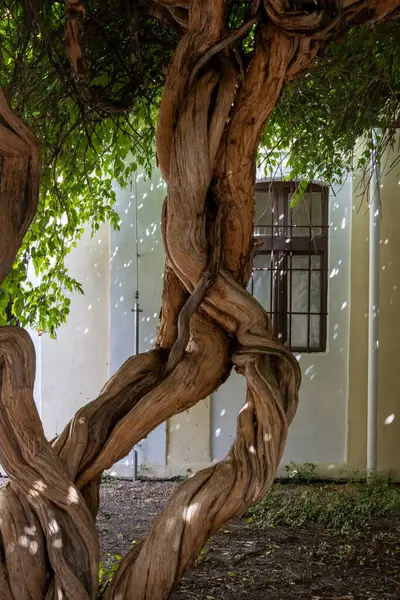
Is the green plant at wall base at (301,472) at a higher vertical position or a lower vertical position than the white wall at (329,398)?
lower

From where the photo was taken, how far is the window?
8156mm

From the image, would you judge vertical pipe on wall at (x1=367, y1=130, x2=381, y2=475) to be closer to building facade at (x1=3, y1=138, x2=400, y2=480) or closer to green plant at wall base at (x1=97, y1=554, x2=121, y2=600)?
building facade at (x1=3, y1=138, x2=400, y2=480)

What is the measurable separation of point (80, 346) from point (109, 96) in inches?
171

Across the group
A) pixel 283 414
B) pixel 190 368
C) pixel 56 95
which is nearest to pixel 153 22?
pixel 56 95

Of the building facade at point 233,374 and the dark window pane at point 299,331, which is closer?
the building facade at point 233,374

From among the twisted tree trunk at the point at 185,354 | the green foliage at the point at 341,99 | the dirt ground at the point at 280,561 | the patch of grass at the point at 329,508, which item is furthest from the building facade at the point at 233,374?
the twisted tree trunk at the point at 185,354

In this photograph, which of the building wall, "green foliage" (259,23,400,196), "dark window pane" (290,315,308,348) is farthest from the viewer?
"dark window pane" (290,315,308,348)

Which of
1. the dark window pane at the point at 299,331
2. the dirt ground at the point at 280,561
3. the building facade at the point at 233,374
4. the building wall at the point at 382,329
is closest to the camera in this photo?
the dirt ground at the point at 280,561

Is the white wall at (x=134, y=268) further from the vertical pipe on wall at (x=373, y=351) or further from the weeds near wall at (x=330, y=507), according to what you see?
the vertical pipe on wall at (x=373, y=351)

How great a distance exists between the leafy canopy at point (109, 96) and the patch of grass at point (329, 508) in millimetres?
2405

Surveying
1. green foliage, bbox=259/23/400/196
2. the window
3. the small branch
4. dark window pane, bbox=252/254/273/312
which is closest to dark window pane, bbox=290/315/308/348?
the window

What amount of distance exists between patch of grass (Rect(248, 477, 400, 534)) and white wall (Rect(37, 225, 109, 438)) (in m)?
2.21

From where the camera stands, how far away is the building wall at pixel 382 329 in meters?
7.73

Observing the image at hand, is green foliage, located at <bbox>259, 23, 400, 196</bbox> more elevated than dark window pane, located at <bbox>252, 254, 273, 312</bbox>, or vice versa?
green foliage, located at <bbox>259, 23, 400, 196</bbox>
